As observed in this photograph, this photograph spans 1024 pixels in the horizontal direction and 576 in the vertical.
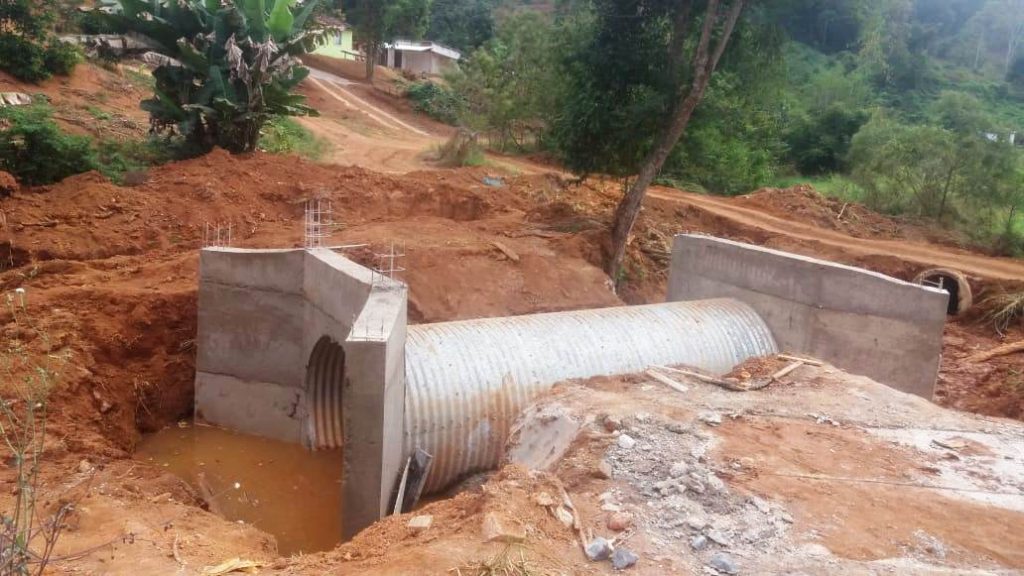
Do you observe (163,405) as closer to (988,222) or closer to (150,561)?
(150,561)

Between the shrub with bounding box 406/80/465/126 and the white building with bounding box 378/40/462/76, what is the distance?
10560 mm

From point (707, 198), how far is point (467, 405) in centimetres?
1869

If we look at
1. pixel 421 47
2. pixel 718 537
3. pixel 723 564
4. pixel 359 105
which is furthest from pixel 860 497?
pixel 421 47

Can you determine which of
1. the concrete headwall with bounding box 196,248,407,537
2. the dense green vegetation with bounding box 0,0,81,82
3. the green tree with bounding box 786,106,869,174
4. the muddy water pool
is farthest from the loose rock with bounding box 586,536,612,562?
the green tree with bounding box 786,106,869,174

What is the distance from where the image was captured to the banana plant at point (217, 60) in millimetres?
18672

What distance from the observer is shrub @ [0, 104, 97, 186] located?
16.7 m

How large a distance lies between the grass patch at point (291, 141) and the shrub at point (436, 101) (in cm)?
1153

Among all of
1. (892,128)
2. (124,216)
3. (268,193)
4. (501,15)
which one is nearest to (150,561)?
(124,216)

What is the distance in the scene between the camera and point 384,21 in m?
43.0

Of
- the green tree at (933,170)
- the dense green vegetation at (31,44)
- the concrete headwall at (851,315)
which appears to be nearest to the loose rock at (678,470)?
the concrete headwall at (851,315)

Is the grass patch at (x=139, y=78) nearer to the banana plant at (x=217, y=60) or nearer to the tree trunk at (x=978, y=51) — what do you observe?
the banana plant at (x=217, y=60)

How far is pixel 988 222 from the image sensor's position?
21812mm

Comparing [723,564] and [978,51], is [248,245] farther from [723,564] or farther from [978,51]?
[978,51]

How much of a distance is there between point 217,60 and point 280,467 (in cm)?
1125
